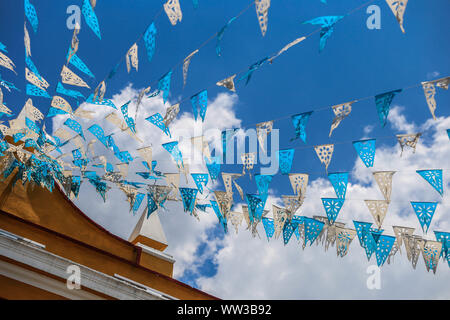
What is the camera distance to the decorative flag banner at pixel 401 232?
230 inches

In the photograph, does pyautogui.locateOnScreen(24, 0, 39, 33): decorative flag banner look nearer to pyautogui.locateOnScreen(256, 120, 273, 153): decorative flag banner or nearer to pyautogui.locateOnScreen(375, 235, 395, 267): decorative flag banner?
pyautogui.locateOnScreen(256, 120, 273, 153): decorative flag banner

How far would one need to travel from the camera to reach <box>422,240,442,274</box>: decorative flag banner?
567 centimetres

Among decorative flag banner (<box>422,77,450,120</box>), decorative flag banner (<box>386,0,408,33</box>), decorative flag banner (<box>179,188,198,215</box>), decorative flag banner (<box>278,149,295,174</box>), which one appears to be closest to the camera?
decorative flag banner (<box>386,0,408,33</box>)

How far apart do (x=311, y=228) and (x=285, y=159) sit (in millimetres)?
1657

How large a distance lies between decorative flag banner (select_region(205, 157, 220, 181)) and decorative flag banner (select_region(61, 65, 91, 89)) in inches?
103

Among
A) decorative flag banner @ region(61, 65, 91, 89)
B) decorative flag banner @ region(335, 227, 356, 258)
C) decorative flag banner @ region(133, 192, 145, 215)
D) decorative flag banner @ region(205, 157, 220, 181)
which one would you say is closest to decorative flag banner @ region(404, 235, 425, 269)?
decorative flag banner @ region(335, 227, 356, 258)

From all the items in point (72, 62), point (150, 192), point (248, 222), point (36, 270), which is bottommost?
point (36, 270)

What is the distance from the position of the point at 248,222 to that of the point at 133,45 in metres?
3.89

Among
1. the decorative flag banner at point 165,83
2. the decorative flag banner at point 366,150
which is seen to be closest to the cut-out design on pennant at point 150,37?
the decorative flag banner at point 165,83

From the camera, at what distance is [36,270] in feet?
17.9

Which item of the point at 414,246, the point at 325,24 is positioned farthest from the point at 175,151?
the point at 414,246

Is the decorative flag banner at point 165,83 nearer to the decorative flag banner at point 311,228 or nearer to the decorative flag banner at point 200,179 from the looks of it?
the decorative flag banner at point 200,179
